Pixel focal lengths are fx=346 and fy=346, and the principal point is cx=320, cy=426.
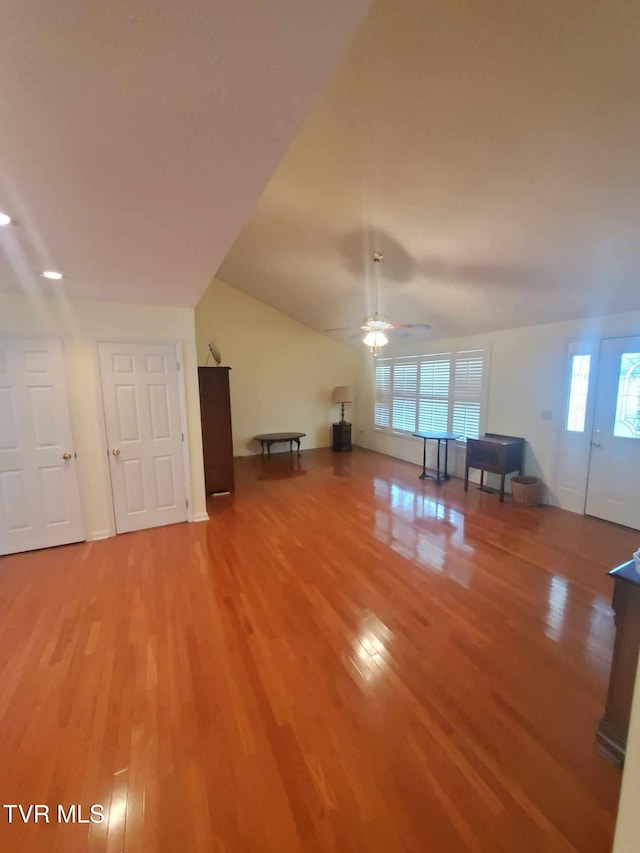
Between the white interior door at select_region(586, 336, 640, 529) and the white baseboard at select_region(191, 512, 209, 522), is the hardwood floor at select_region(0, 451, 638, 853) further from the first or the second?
the white interior door at select_region(586, 336, 640, 529)

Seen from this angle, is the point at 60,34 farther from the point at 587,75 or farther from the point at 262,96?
the point at 587,75

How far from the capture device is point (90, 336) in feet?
11.4

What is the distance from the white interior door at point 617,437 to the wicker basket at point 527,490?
571mm

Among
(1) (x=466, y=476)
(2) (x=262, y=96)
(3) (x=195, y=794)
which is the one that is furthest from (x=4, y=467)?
(1) (x=466, y=476)

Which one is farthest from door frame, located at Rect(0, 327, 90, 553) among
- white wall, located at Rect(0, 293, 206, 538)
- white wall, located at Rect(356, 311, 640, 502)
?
white wall, located at Rect(356, 311, 640, 502)

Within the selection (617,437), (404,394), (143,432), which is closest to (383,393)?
(404,394)

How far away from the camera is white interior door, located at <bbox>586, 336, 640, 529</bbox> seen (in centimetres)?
369

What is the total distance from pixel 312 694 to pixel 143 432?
309cm

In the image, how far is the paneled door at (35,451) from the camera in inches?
128

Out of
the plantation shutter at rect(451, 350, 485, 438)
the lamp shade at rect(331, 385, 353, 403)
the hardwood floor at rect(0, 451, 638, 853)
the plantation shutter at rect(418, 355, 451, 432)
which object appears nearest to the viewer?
the hardwood floor at rect(0, 451, 638, 853)

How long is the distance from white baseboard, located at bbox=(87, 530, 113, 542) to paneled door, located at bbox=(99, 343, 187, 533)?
0.12m

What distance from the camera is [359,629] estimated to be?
231cm

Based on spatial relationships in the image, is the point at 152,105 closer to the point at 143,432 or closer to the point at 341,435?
the point at 143,432

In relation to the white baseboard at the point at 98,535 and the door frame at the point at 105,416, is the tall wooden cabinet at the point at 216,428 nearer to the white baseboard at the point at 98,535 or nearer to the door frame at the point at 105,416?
the door frame at the point at 105,416
